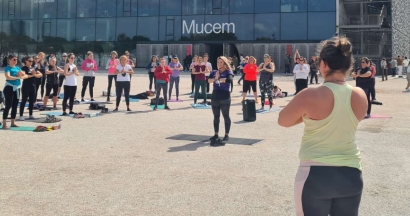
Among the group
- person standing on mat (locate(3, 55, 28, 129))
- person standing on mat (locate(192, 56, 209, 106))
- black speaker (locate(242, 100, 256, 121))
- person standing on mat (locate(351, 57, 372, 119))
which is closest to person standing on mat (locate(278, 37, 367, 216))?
person standing on mat (locate(3, 55, 28, 129))

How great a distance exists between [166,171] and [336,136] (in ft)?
14.6

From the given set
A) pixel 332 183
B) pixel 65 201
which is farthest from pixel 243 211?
pixel 332 183

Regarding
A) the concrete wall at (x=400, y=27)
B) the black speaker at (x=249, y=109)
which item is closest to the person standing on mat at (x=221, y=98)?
the black speaker at (x=249, y=109)

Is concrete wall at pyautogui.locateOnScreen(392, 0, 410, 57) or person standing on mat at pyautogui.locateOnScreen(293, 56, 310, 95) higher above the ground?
concrete wall at pyautogui.locateOnScreen(392, 0, 410, 57)

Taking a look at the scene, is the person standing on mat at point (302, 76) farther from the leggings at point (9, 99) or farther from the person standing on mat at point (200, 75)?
the leggings at point (9, 99)

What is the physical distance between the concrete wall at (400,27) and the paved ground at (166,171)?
33873 mm

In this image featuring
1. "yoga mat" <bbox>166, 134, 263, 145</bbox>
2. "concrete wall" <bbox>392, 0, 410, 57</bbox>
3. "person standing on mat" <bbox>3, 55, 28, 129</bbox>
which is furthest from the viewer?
"concrete wall" <bbox>392, 0, 410, 57</bbox>

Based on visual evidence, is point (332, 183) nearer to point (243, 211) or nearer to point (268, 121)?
point (243, 211)

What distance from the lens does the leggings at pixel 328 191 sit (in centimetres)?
294

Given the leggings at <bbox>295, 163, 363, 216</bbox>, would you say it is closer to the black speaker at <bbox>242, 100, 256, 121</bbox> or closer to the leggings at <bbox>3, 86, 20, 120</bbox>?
the leggings at <bbox>3, 86, 20, 120</bbox>

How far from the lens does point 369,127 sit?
39.8ft

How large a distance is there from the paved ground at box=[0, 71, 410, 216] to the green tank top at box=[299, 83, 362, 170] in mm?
2334

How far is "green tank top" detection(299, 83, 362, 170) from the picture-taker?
3.02 meters

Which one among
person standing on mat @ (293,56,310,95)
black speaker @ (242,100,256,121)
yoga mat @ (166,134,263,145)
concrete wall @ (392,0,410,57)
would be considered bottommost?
yoga mat @ (166,134,263,145)
